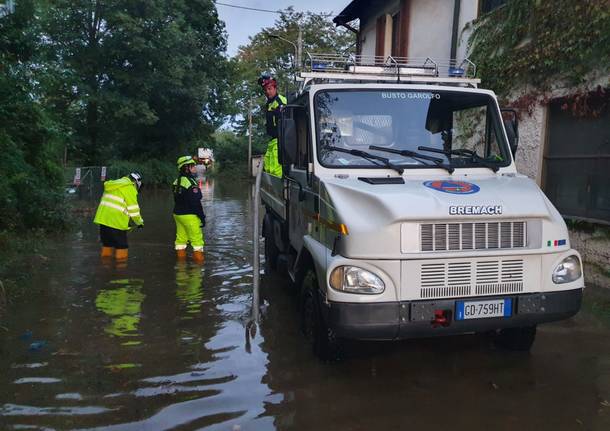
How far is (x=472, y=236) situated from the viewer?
4.13 m

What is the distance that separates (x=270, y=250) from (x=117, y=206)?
269cm

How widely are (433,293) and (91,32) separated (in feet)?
91.1

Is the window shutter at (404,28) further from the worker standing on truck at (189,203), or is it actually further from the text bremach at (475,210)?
the text bremach at (475,210)

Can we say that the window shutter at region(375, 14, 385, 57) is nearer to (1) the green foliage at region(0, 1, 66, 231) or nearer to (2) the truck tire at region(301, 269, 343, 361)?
(1) the green foliage at region(0, 1, 66, 231)

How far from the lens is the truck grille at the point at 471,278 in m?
4.06

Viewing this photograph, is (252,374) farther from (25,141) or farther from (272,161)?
(25,141)

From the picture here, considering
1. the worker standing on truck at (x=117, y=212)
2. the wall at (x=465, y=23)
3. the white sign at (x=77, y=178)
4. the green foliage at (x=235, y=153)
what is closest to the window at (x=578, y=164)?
the wall at (x=465, y=23)

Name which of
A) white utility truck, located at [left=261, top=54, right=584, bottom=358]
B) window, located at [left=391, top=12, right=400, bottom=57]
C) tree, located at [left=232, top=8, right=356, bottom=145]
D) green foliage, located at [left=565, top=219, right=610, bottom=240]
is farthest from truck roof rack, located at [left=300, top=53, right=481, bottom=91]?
tree, located at [left=232, top=8, right=356, bottom=145]

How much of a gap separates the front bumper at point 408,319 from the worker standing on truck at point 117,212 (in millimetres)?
5753

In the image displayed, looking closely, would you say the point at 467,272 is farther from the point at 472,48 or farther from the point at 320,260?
the point at 472,48

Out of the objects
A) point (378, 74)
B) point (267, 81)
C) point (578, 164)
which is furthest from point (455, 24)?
point (378, 74)

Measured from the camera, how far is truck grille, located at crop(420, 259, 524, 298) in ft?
13.3

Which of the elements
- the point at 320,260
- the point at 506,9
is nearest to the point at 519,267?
the point at 320,260

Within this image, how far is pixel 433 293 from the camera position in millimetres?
4070
